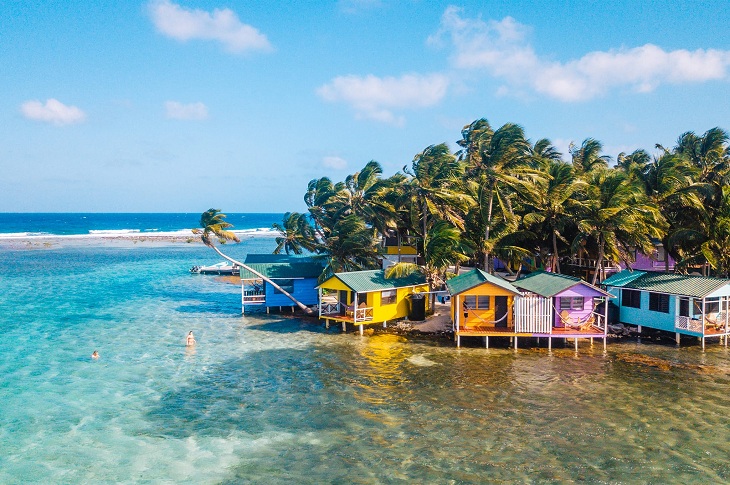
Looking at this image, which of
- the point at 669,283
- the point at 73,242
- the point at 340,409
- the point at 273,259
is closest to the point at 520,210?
the point at 669,283

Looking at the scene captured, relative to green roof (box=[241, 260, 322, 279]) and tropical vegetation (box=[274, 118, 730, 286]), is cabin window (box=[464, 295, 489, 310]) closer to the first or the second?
tropical vegetation (box=[274, 118, 730, 286])

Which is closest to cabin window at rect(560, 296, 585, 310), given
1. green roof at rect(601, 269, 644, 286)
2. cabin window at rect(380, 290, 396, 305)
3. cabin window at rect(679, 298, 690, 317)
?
green roof at rect(601, 269, 644, 286)

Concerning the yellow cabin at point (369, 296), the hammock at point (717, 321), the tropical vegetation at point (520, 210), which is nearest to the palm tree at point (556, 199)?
the tropical vegetation at point (520, 210)

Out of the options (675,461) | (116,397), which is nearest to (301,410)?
(116,397)

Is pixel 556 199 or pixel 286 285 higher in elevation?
pixel 556 199

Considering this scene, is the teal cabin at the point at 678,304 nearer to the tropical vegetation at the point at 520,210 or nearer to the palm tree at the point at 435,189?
the tropical vegetation at the point at 520,210

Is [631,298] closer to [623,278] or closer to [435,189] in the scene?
[623,278]
